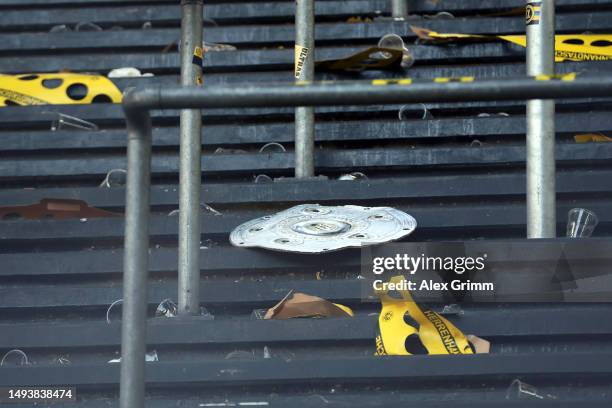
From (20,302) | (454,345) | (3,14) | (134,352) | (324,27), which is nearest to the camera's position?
(134,352)

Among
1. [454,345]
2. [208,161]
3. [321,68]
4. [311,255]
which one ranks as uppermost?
[321,68]

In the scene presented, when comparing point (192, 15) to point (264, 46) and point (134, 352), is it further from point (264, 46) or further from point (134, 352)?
point (134, 352)

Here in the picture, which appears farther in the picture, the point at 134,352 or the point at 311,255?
the point at 311,255

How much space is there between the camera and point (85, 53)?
5590 mm

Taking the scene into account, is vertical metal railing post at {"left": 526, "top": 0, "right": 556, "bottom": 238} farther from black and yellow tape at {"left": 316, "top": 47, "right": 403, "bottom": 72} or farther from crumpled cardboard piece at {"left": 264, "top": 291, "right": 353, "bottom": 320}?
black and yellow tape at {"left": 316, "top": 47, "right": 403, "bottom": 72}

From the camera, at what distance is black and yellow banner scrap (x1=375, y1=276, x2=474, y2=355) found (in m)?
3.62

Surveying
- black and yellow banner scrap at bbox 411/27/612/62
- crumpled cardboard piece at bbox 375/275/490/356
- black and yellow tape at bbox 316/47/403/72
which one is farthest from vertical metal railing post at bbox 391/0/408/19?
crumpled cardboard piece at bbox 375/275/490/356

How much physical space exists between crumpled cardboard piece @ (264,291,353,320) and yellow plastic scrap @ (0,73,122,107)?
1775 millimetres

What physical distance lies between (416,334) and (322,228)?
67cm

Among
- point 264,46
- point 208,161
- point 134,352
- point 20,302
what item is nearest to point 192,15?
point 208,161

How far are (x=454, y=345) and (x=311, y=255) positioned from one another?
27.8 inches

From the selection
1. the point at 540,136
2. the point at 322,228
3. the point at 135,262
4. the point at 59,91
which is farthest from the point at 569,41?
the point at 135,262

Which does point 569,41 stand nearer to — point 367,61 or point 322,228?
point 367,61

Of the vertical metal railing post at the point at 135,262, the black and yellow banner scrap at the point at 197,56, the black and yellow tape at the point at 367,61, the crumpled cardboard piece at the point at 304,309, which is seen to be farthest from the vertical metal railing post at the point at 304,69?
the vertical metal railing post at the point at 135,262
